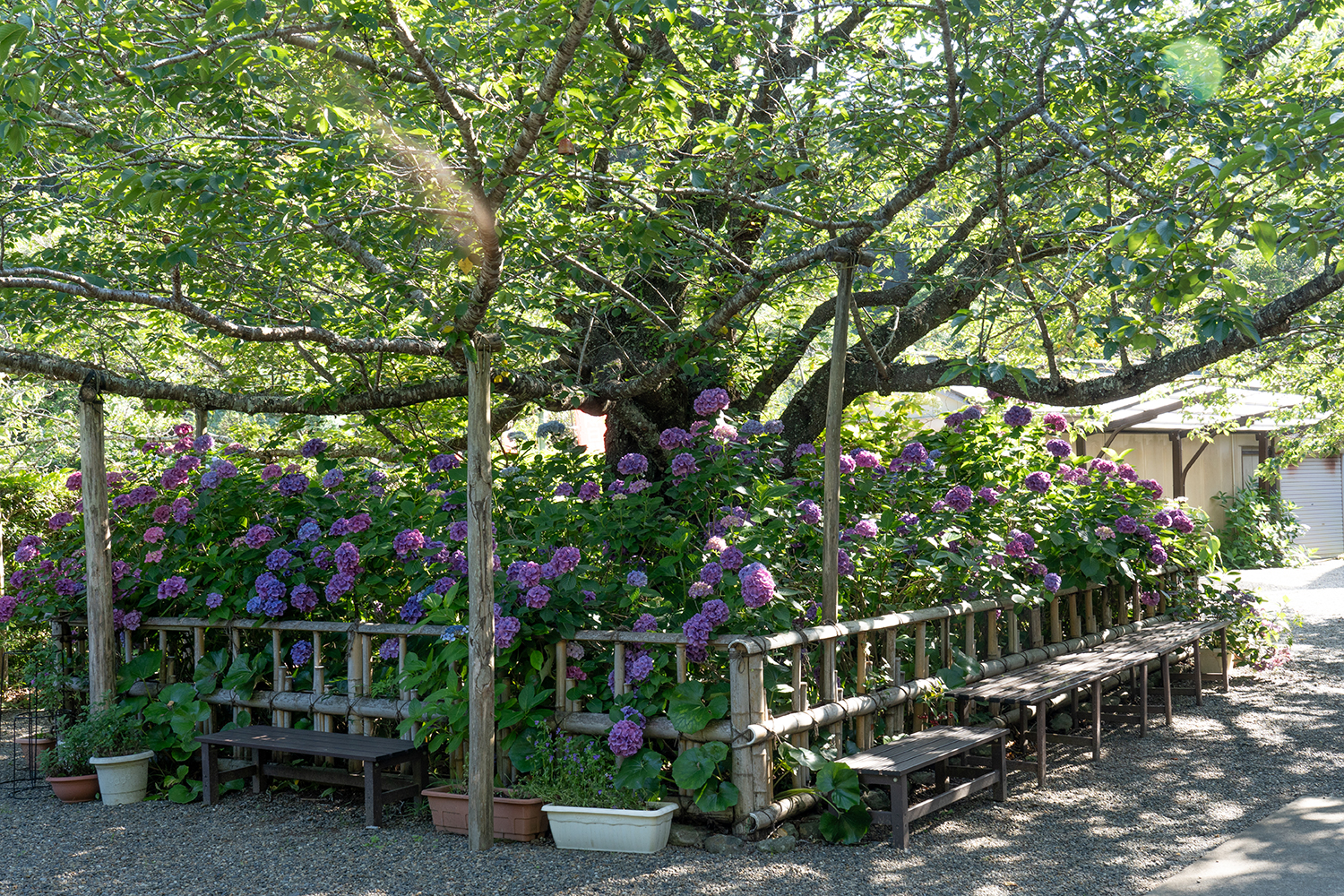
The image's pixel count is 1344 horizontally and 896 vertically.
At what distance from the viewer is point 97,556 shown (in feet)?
18.9

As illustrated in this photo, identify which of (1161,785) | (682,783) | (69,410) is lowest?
(1161,785)

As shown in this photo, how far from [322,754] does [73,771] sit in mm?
1738

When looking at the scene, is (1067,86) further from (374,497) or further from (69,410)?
(69,410)

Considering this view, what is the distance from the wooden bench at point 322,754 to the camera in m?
4.80

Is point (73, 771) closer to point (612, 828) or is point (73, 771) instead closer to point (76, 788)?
point (76, 788)

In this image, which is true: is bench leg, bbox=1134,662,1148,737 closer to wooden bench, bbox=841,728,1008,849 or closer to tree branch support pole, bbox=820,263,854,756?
wooden bench, bbox=841,728,1008,849

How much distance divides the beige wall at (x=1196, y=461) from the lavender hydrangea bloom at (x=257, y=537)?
43.0ft

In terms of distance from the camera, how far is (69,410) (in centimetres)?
1305

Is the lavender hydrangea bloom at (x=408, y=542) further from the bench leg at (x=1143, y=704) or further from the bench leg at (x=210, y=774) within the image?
the bench leg at (x=1143, y=704)

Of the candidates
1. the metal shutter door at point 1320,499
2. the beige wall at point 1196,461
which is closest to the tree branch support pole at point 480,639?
the beige wall at point 1196,461

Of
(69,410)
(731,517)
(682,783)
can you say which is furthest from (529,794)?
(69,410)

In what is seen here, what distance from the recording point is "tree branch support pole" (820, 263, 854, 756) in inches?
191

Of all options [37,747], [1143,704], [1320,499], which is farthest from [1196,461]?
[37,747]

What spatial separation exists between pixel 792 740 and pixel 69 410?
1182cm
